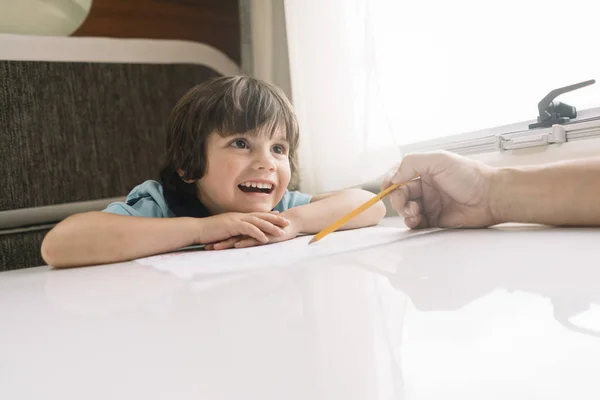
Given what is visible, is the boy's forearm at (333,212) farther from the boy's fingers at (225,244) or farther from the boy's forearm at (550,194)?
the boy's forearm at (550,194)

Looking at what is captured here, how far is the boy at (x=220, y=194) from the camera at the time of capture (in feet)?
2.82

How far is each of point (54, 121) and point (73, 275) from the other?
1035 millimetres

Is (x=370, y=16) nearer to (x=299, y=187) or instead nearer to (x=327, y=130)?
(x=327, y=130)

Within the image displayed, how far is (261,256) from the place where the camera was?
71 centimetres

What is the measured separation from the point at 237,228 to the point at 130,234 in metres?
0.17

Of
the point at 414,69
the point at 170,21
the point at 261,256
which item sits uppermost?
the point at 170,21

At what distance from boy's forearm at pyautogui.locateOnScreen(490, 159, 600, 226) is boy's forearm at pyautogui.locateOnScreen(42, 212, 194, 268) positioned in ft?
1.66

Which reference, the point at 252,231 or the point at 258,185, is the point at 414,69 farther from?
the point at 252,231

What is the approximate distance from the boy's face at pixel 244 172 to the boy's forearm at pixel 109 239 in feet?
0.59

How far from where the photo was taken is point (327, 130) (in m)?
1.43

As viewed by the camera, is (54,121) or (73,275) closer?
(73,275)

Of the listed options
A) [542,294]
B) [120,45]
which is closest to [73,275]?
[542,294]

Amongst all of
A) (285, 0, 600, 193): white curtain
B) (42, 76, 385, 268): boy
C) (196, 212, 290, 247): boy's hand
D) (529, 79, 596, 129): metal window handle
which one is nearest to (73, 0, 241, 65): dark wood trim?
(285, 0, 600, 193): white curtain

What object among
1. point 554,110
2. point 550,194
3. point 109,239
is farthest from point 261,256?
point 554,110
